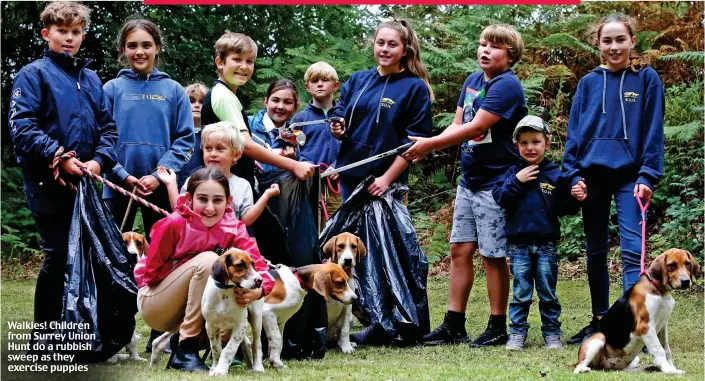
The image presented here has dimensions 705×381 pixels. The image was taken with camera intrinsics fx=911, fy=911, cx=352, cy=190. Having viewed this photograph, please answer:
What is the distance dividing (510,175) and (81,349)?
110 inches

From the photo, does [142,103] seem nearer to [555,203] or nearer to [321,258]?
[321,258]

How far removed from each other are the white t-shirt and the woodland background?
5.63 metres

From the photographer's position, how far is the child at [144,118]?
5632 millimetres

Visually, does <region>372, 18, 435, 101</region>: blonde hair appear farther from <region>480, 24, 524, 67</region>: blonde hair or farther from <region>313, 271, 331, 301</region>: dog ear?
<region>313, 271, 331, 301</region>: dog ear

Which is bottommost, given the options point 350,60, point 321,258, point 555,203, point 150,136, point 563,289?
point 563,289

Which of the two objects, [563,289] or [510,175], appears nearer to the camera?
[510,175]

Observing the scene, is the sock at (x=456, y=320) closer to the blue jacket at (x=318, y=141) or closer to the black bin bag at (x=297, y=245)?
the black bin bag at (x=297, y=245)

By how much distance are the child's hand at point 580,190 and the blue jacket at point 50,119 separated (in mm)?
2802

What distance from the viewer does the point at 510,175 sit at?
18.9 feet

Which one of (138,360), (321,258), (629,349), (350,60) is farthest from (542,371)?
(350,60)

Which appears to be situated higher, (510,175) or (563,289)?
(510,175)

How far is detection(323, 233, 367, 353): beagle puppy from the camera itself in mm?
5648

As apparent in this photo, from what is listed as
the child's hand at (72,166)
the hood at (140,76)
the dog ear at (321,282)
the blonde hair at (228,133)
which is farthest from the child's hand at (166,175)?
the dog ear at (321,282)

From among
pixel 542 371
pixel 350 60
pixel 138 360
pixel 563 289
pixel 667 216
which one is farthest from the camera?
pixel 350 60
